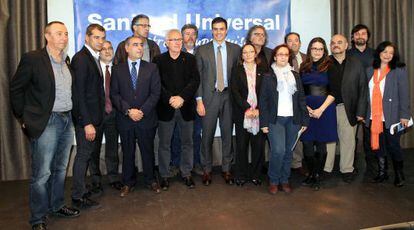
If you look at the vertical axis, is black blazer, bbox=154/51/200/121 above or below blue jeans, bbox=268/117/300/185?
above

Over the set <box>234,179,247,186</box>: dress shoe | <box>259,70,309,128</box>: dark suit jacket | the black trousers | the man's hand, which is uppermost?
<box>259,70,309,128</box>: dark suit jacket

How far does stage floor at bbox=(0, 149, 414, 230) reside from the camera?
120 inches

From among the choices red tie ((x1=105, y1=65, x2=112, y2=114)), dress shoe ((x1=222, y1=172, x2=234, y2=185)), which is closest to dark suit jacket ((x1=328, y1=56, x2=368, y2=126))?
dress shoe ((x1=222, y1=172, x2=234, y2=185))

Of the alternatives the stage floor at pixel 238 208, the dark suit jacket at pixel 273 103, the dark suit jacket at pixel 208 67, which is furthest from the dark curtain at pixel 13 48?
the dark suit jacket at pixel 273 103

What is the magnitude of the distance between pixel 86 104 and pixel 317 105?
2238 millimetres

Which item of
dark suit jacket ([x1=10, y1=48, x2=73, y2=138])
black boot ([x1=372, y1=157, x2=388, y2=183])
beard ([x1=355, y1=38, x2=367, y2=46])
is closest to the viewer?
dark suit jacket ([x1=10, y1=48, x2=73, y2=138])

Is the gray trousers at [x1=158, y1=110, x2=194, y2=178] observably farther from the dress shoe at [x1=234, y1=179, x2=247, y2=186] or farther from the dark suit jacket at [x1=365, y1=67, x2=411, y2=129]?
the dark suit jacket at [x1=365, y1=67, x2=411, y2=129]

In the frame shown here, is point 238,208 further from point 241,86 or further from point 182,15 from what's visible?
point 182,15

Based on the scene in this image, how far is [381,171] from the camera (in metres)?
4.09

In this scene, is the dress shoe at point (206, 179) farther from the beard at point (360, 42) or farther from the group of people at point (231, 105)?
the beard at point (360, 42)

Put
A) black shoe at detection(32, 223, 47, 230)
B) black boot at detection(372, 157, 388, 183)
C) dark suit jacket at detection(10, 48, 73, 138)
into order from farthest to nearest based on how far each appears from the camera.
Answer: black boot at detection(372, 157, 388, 183), black shoe at detection(32, 223, 47, 230), dark suit jacket at detection(10, 48, 73, 138)

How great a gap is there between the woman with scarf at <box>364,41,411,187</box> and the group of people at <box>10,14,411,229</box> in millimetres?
10

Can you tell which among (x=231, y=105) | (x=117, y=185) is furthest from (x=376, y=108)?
(x=117, y=185)

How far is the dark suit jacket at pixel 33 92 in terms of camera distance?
2.81 m
